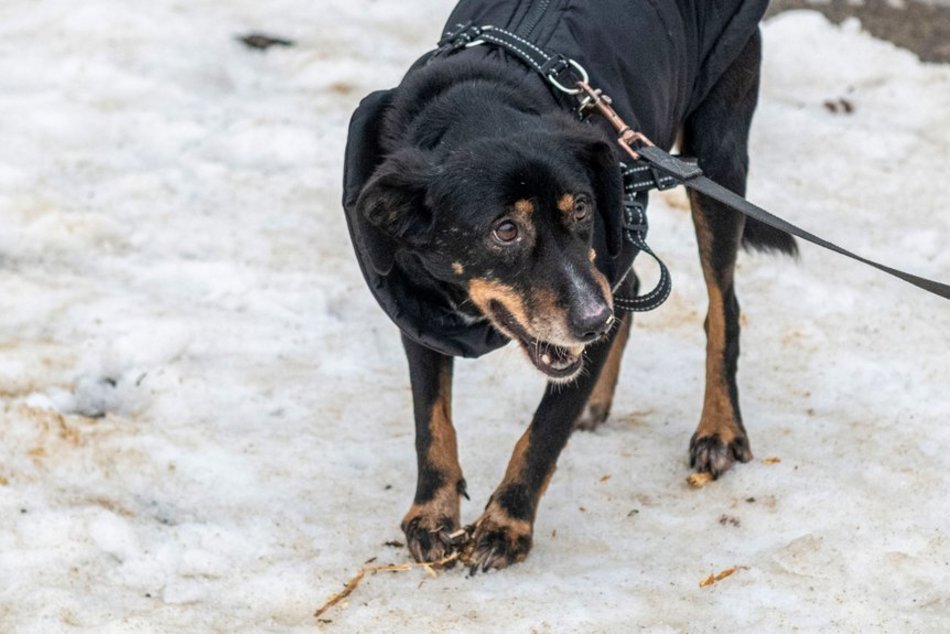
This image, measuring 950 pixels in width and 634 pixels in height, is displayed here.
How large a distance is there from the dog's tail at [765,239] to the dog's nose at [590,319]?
1885 mm

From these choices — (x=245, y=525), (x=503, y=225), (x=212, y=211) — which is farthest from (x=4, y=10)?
(x=503, y=225)

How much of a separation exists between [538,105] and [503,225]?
1.47 ft

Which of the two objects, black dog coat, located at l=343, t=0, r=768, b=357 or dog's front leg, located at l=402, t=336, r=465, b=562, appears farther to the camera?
dog's front leg, located at l=402, t=336, r=465, b=562

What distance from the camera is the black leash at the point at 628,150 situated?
137 inches

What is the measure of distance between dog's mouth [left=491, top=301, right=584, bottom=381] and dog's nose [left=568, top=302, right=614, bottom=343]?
0.17 metres

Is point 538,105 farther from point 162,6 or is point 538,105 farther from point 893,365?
point 162,6

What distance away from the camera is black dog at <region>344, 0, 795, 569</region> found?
339 cm

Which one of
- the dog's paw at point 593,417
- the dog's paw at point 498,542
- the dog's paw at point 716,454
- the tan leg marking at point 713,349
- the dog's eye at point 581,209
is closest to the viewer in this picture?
the dog's eye at point 581,209

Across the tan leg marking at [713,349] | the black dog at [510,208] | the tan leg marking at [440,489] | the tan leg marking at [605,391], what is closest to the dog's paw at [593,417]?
the tan leg marking at [605,391]

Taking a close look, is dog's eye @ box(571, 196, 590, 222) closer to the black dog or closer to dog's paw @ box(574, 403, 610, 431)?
the black dog

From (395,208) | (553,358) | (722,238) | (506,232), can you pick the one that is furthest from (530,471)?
(722,238)

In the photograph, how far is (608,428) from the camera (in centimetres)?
476

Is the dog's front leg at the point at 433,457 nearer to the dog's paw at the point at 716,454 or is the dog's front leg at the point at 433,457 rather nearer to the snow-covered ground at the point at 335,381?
the snow-covered ground at the point at 335,381

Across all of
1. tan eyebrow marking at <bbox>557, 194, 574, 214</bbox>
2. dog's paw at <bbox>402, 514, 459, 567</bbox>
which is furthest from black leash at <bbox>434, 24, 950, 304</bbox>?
dog's paw at <bbox>402, 514, 459, 567</bbox>
